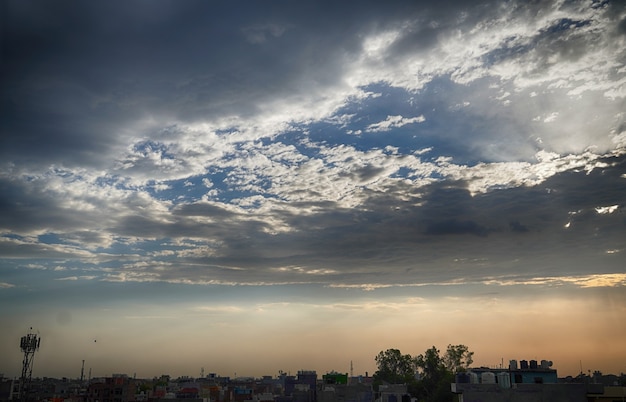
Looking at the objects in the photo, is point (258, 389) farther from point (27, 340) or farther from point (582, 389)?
point (582, 389)

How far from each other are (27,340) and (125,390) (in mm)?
23562

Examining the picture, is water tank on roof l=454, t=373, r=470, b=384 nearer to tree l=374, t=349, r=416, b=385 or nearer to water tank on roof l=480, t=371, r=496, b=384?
water tank on roof l=480, t=371, r=496, b=384

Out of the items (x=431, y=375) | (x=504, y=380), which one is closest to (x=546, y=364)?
(x=504, y=380)

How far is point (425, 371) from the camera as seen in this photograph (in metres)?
106

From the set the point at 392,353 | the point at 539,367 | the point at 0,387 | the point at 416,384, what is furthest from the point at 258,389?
the point at 539,367

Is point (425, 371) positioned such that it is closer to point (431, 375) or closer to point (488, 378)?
point (431, 375)

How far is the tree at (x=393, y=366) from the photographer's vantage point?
117000 millimetres

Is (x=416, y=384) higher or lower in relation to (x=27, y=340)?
lower

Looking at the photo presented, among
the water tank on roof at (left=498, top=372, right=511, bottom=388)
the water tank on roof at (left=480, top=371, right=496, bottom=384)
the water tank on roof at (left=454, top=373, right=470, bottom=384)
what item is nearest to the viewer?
the water tank on roof at (left=498, top=372, right=511, bottom=388)

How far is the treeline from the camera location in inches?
A: 3529

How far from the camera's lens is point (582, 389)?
4553 centimetres

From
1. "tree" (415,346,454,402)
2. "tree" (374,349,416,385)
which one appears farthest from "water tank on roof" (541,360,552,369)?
"tree" (374,349,416,385)

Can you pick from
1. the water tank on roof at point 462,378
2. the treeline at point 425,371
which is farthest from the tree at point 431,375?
the water tank on roof at point 462,378

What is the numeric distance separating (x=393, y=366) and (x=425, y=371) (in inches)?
647
